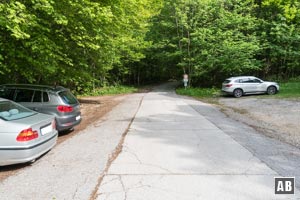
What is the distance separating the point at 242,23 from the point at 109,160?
90.6ft

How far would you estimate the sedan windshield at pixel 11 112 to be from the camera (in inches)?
243

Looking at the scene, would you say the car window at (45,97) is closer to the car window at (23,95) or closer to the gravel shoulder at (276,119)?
the car window at (23,95)

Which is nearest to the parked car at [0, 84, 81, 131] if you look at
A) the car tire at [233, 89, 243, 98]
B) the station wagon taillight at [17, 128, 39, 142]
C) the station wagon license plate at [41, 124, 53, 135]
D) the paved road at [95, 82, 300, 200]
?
the paved road at [95, 82, 300, 200]

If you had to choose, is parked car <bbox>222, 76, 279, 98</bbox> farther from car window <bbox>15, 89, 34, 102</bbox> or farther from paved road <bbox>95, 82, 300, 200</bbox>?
car window <bbox>15, 89, 34, 102</bbox>

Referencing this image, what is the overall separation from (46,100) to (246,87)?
17.9 metres

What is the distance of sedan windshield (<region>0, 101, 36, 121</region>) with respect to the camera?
20.2 ft

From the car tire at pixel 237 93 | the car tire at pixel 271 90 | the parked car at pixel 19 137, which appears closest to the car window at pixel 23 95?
the parked car at pixel 19 137

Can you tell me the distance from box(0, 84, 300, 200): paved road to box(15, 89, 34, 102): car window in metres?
2.09

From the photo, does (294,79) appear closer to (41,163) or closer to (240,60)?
(240,60)

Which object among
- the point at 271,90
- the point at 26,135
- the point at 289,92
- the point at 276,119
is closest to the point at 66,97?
the point at 26,135

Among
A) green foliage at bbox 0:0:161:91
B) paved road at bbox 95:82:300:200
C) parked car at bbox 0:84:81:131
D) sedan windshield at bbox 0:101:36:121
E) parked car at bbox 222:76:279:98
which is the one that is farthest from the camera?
parked car at bbox 222:76:279:98

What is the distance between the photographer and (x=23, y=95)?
944 centimetres

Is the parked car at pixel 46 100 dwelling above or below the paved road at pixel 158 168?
above

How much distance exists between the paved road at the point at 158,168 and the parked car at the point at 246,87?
1441cm
